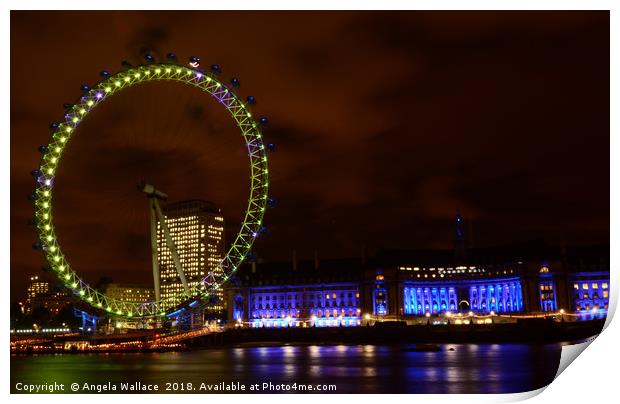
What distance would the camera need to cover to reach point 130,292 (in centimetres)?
12138

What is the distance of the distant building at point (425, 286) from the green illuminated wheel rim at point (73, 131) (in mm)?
47504

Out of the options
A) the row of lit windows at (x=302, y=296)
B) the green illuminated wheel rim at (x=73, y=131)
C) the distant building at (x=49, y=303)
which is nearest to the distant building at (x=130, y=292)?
the distant building at (x=49, y=303)

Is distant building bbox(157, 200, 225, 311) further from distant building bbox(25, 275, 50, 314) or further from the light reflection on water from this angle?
the light reflection on water

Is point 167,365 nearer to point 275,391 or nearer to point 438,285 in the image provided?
point 275,391

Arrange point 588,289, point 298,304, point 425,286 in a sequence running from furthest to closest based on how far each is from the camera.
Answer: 1. point 298,304
2. point 425,286
3. point 588,289

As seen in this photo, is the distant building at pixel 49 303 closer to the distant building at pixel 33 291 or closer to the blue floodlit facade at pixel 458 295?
the distant building at pixel 33 291

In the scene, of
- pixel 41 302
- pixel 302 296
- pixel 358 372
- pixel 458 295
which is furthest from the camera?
pixel 41 302

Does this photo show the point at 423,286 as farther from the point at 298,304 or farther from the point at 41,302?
the point at 41,302

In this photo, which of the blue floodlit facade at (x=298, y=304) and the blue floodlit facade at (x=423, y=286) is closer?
the blue floodlit facade at (x=423, y=286)

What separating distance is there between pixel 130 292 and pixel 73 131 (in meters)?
96.5

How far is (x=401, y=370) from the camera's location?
25594 millimetres

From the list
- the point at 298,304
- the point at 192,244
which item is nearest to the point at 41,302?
the point at 192,244

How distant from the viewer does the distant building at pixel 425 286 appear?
2928 inches

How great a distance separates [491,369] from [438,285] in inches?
2319
